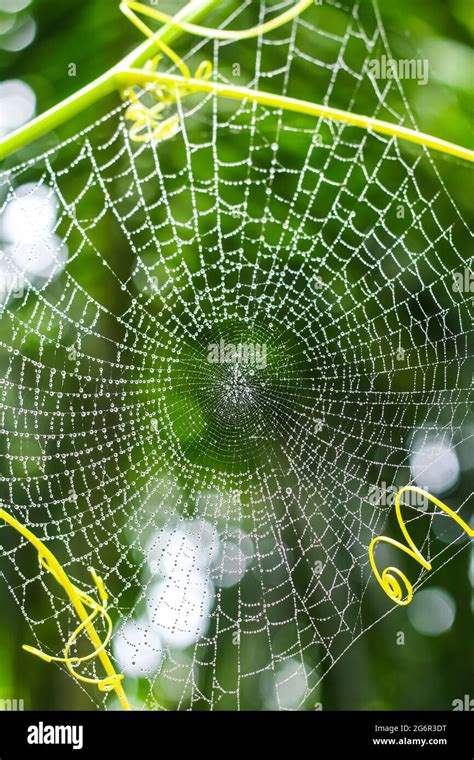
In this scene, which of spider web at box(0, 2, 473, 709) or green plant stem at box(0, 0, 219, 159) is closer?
green plant stem at box(0, 0, 219, 159)

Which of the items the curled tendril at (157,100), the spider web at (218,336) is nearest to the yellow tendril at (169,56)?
the curled tendril at (157,100)

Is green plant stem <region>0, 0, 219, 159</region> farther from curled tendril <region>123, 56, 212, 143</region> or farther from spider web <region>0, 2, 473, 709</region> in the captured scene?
spider web <region>0, 2, 473, 709</region>

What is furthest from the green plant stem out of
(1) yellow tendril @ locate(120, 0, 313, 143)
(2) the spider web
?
(2) the spider web

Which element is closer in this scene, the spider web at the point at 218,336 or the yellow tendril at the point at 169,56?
the yellow tendril at the point at 169,56

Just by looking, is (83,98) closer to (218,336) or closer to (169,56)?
(169,56)

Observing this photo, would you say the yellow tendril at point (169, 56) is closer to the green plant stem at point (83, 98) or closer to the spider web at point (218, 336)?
the green plant stem at point (83, 98)

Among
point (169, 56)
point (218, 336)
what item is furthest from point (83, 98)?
point (218, 336)
